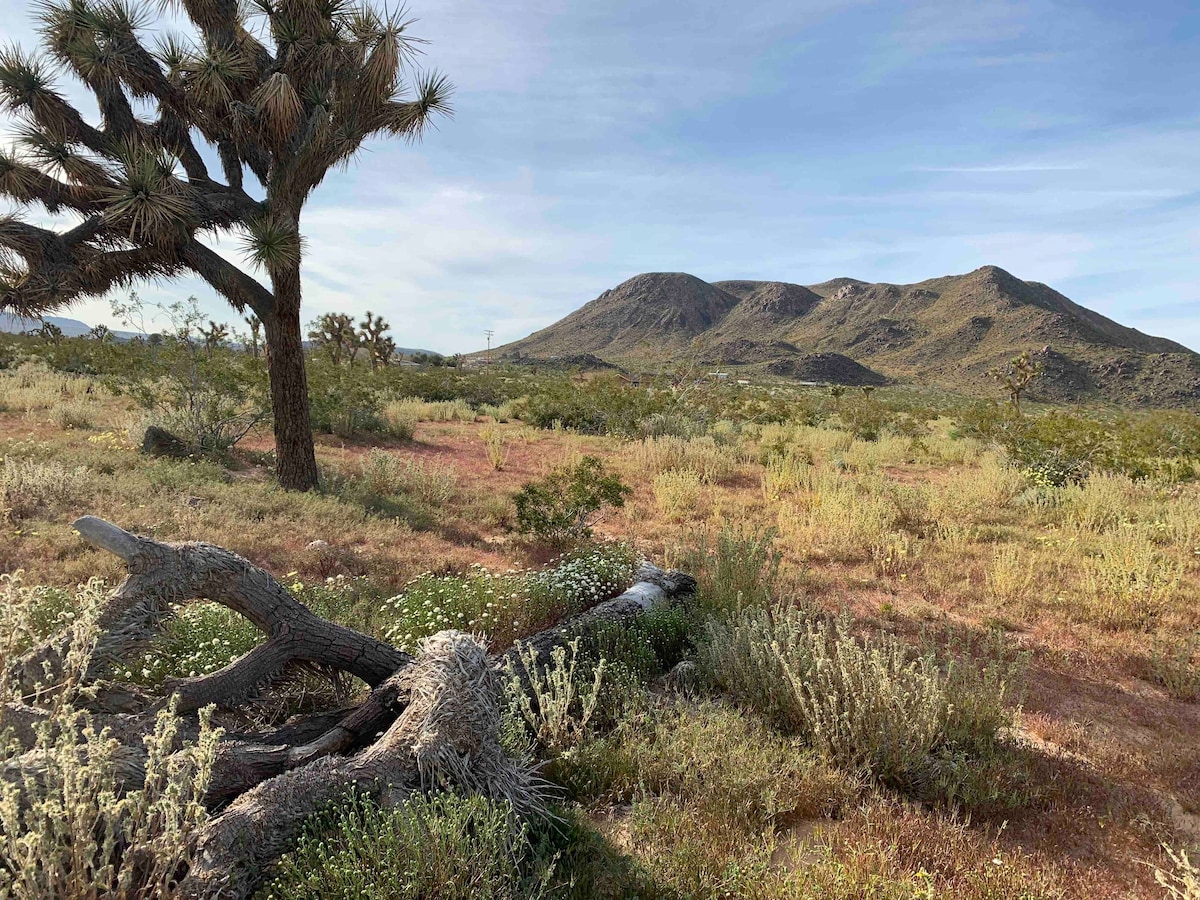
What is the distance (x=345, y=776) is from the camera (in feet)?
8.11

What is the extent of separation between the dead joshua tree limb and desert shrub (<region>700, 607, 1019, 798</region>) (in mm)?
1631

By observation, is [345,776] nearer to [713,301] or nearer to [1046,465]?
[1046,465]

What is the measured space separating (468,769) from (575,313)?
5485 inches

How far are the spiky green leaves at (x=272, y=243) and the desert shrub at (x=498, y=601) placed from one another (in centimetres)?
477

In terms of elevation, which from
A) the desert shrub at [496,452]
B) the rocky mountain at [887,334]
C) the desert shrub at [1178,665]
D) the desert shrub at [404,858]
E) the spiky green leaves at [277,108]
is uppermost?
the rocky mountain at [887,334]

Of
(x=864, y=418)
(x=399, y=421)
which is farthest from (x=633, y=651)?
(x=864, y=418)

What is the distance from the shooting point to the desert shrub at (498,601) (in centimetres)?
443

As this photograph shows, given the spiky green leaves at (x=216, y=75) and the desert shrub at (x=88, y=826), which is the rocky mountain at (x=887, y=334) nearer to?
the spiky green leaves at (x=216, y=75)

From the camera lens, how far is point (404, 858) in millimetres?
2150

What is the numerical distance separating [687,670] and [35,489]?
7704 mm

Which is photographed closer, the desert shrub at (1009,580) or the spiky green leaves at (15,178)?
the desert shrub at (1009,580)

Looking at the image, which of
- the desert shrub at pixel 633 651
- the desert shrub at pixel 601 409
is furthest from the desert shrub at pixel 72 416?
the desert shrub at pixel 633 651

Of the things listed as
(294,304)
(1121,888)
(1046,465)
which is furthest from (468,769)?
(1046,465)

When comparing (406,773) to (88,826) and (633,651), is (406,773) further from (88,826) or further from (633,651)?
(633,651)
